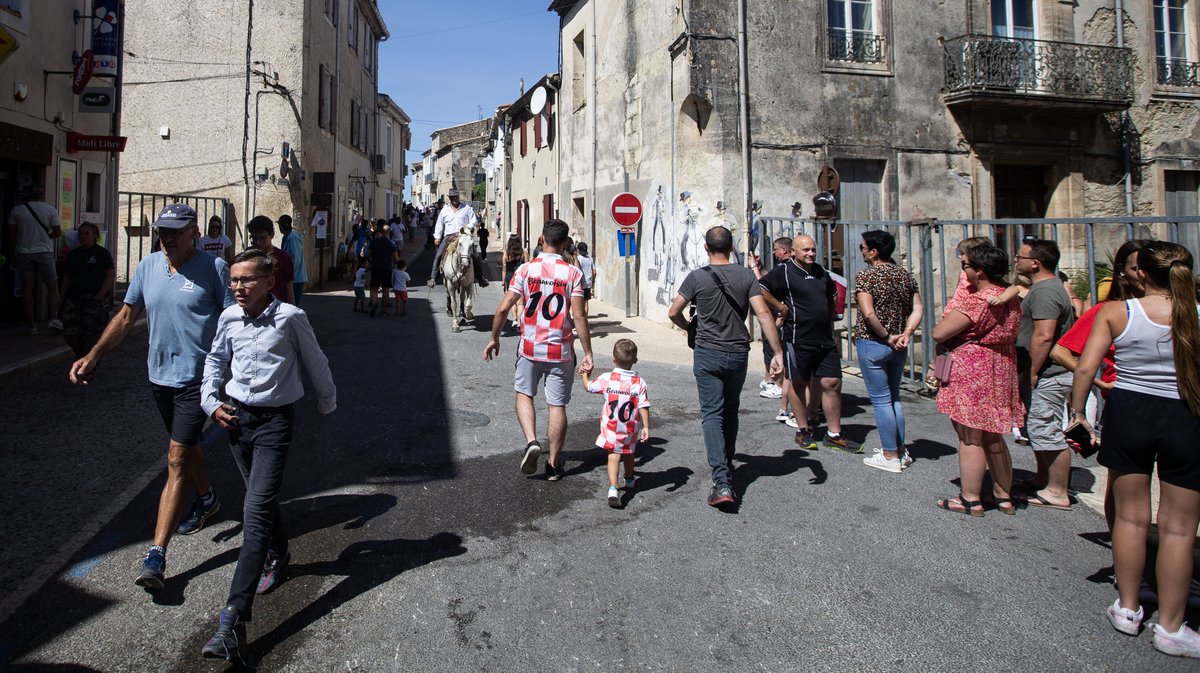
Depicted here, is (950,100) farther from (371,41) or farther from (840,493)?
(371,41)

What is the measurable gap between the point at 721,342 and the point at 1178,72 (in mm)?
15506

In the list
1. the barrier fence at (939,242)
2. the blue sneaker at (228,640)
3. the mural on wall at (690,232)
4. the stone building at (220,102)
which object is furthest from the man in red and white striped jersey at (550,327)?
the stone building at (220,102)

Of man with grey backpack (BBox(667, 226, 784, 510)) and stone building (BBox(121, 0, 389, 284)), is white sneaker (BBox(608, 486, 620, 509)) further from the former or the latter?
stone building (BBox(121, 0, 389, 284))

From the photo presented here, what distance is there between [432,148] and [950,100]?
6427cm

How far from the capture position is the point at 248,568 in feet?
11.4

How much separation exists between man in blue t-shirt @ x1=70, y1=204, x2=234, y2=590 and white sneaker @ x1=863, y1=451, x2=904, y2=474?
181 inches

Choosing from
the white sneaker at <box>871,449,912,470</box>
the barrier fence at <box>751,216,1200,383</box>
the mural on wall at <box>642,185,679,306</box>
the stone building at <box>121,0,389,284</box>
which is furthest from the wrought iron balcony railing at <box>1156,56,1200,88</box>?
the stone building at <box>121,0,389,284</box>

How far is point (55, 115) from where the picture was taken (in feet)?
39.2

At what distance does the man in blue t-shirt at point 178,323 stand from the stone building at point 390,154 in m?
28.8

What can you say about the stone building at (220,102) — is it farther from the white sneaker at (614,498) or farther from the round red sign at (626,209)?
the white sneaker at (614,498)

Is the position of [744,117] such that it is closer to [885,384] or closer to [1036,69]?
[1036,69]

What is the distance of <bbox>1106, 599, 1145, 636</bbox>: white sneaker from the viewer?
368 cm

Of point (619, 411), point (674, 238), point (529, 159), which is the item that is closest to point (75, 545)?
point (619, 411)

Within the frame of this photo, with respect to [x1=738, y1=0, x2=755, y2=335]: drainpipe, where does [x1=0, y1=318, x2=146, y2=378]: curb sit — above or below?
below
